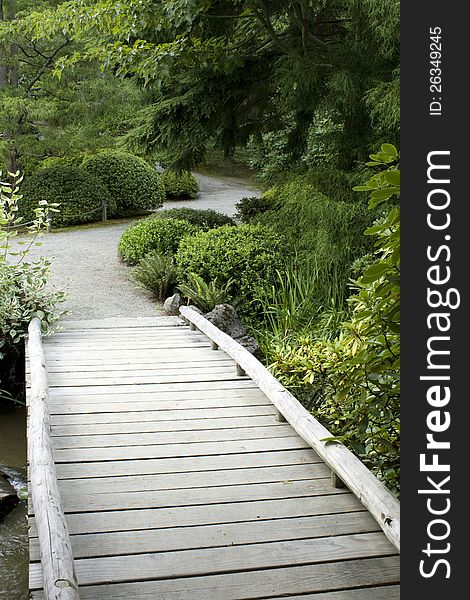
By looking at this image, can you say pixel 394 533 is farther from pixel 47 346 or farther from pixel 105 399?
pixel 47 346

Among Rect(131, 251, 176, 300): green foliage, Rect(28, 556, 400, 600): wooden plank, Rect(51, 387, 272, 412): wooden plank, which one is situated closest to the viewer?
Rect(28, 556, 400, 600): wooden plank

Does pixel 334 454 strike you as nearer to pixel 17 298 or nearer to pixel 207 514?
pixel 207 514

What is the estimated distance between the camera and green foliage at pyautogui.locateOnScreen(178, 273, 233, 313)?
8.09 metres

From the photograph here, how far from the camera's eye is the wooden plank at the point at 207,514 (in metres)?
3.32

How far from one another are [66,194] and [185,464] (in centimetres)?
1132

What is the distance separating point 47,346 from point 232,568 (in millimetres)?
4009

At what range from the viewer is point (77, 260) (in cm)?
1090

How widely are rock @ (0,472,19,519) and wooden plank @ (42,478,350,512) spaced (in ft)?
6.38

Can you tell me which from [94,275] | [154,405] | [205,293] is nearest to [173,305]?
[205,293]

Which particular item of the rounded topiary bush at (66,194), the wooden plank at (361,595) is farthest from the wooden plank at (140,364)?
the rounded topiary bush at (66,194)

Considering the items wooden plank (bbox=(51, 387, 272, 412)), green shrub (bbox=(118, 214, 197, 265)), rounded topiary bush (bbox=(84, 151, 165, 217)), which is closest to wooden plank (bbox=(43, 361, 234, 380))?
wooden plank (bbox=(51, 387, 272, 412))

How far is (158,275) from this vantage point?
29.9 ft

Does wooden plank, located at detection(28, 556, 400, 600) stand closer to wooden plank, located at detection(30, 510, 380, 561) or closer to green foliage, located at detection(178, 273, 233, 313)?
wooden plank, located at detection(30, 510, 380, 561)

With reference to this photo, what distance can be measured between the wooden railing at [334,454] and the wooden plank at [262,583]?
186 millimetres
